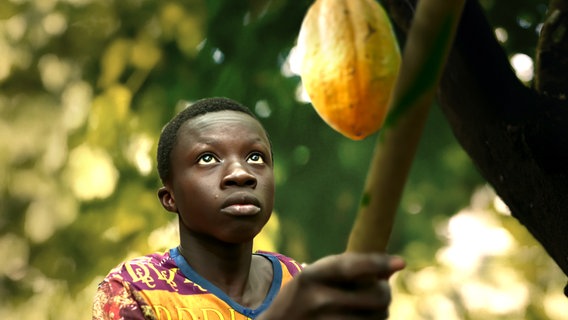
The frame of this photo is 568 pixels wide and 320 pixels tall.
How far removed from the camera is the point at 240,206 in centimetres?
107

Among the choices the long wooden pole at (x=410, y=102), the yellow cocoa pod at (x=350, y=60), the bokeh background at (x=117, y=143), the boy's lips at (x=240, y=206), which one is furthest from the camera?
the bokeh background at (x=117, y=143)

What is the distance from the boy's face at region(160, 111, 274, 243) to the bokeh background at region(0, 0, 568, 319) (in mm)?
1429

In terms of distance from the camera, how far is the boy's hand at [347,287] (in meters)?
0.56

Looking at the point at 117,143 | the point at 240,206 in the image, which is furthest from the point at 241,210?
the point at 117,143

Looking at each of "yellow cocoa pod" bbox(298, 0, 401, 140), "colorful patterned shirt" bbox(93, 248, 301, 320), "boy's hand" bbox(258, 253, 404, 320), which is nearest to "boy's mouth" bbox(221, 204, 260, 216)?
"colorful patterned shirt" bbox(93, 248, 301, 320)

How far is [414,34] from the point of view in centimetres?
54

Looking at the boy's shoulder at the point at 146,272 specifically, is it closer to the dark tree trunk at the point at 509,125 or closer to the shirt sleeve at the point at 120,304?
the shirt sleeve at the point at 120,304

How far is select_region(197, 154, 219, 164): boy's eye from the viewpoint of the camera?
1.12m

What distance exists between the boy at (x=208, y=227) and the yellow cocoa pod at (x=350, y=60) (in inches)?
12.1

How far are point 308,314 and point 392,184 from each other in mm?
131

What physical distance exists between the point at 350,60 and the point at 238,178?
1.18 ft

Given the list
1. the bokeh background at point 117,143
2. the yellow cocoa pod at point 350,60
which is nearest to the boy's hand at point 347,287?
the yellow cocoa pod at point 350,60

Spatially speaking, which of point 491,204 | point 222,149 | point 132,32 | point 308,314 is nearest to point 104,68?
point 132,32

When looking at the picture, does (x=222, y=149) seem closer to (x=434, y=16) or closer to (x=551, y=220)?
(x=551, y=220)
